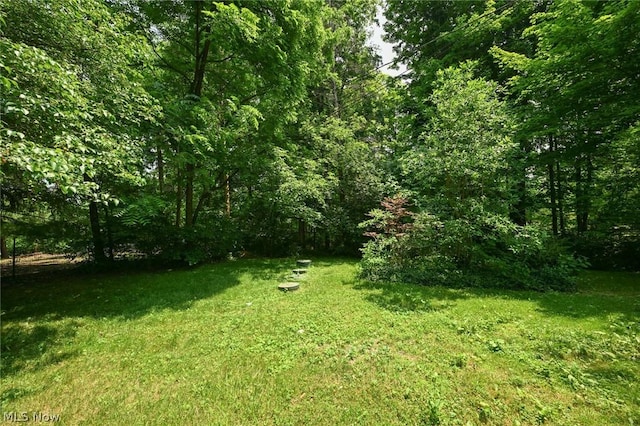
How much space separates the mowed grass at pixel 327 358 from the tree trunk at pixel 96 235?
8.26 ft

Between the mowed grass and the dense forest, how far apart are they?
78.5 inches

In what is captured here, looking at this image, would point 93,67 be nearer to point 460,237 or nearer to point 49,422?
point 49,422

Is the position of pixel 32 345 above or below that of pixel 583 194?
below

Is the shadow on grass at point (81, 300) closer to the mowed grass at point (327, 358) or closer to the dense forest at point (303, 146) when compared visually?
the mowed grass at point (327, 358)

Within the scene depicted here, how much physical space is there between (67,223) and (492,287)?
1122cm

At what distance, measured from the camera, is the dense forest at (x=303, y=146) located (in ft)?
12.1

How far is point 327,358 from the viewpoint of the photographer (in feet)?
10.5

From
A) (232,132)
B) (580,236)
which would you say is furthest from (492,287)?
(232,132)

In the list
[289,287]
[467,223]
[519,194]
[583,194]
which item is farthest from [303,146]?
[583,194]

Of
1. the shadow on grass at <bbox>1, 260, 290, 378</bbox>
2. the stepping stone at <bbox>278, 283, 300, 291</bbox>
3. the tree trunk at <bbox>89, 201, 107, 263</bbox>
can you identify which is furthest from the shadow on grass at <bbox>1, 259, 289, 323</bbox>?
the stepping stone at <bbox>278, 283, 300, 291</bbox>

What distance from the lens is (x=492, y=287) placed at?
608 cm

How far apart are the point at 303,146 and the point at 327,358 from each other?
10160 millimetres

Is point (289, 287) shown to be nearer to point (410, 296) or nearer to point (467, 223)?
point (410, 296)

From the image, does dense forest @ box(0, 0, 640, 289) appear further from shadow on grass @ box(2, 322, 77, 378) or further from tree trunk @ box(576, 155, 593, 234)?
shadow on grass @ box(2, 322, 77, 378)
